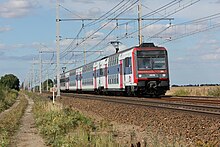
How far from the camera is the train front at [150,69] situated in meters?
34.6

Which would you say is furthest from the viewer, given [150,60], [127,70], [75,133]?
[127,70]

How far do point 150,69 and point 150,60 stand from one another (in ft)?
2.20

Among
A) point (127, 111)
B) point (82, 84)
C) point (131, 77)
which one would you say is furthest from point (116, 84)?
point (82, 84)

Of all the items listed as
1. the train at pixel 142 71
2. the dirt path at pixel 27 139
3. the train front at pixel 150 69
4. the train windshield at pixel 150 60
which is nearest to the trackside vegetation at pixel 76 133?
the dirt path at pixel 27 139

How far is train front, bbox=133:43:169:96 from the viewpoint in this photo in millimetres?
34600

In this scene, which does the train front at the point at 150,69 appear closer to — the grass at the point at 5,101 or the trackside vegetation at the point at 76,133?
the grass at the point at 5,101

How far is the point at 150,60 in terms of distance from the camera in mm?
35219

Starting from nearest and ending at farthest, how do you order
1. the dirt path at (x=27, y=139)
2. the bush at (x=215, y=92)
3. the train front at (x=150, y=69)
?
the dirt path at (x=27, y=139) → the train front at (x=150, y=69) → the bush at (x=215, y=92)

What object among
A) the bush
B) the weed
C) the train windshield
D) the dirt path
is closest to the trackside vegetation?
the dirt path

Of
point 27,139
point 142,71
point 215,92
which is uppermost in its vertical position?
point 142,71

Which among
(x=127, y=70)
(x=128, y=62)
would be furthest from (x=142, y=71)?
(x=127, y=70)

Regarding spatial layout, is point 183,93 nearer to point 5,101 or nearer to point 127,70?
point 127,70

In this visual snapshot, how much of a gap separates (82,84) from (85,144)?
53.2 meters

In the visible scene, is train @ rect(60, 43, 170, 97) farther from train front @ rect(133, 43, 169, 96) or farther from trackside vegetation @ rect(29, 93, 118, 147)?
trackside vegetation @ rect(29, 93, 118, 147)
